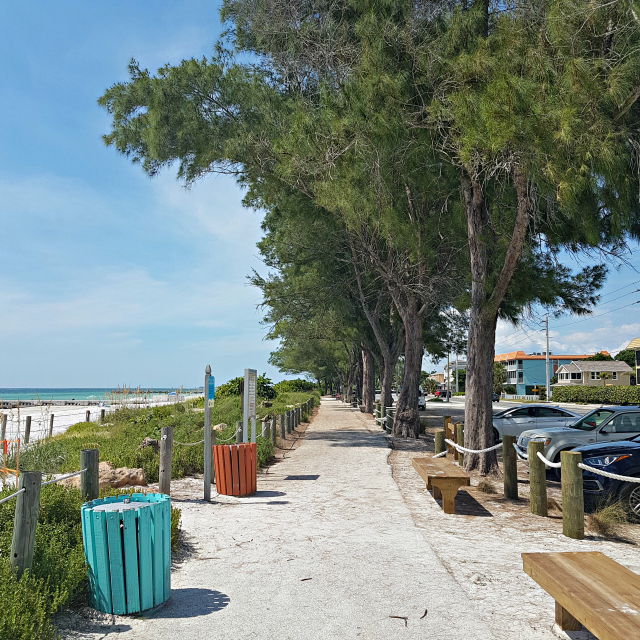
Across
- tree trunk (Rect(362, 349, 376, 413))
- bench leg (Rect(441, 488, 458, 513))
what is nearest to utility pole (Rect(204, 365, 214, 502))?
bench leg (Rect(441, 488, 458, 513))

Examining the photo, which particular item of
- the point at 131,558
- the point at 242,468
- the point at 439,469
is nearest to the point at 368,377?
the point at 242,468

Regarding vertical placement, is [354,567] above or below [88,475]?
below

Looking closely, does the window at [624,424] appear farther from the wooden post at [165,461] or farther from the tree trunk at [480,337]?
the wooden post at [165,461]

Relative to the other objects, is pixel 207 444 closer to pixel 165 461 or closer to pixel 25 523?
pixel 165 461

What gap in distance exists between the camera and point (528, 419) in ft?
58.1

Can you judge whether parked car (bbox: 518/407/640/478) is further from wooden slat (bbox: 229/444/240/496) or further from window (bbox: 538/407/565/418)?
wooden slat (bbox: 229/444/240/496)

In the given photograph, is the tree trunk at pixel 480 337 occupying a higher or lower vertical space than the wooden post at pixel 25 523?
higher

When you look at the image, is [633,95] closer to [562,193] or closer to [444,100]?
[562,193]

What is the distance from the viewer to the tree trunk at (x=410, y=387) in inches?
814

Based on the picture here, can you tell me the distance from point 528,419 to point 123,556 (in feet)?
50.0

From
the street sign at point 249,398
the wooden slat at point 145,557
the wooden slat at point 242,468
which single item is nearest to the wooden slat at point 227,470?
the wooden slat at point 242,468

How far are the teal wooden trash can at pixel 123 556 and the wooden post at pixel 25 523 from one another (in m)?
0.40

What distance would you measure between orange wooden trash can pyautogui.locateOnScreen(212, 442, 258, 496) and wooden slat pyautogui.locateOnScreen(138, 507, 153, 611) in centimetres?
526

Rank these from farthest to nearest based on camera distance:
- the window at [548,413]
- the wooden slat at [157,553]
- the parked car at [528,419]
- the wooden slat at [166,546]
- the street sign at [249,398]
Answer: the window at [548,413] → the parked car at [528,419] → the street sign at [249,398] → the wooden slat at [166,546] → the wooden slat at [157,553]
